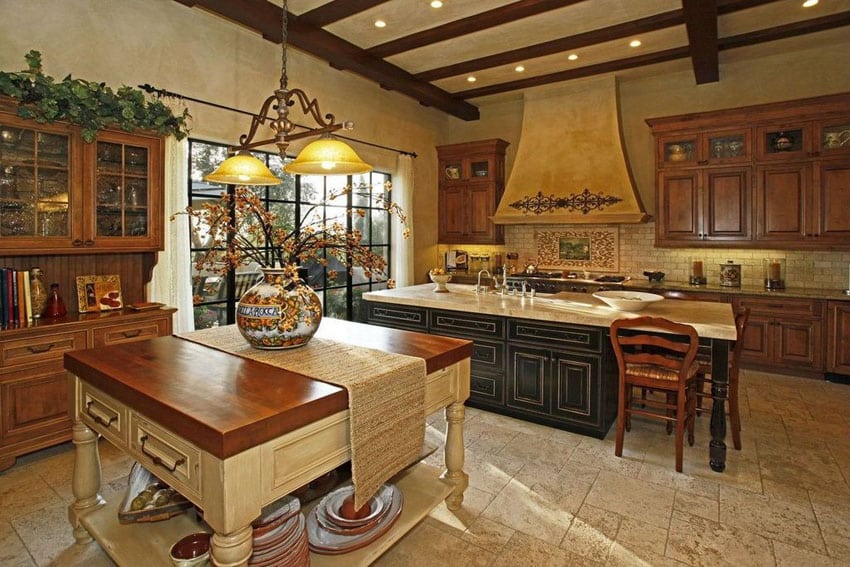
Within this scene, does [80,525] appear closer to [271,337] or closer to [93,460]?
[93,460]

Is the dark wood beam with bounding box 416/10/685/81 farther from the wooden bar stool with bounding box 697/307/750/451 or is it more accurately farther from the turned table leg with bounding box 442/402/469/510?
the turned table leg with bounding box 442/402/469/510

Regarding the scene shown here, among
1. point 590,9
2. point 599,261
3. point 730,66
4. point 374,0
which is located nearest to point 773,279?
point 599,261

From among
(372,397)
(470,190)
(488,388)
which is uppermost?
(470,190)

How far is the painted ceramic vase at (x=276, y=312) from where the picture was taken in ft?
6.66

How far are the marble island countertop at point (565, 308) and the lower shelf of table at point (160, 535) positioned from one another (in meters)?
1.67

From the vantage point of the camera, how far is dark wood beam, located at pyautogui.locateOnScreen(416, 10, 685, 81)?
448 centimetres

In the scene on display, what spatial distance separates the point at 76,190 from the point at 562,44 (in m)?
4.62

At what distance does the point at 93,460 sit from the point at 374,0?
388 cm

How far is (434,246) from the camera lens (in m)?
7.61

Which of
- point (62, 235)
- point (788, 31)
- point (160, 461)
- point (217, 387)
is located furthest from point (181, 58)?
point (788, 31)

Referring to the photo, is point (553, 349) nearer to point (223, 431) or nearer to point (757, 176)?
point (223, 431)

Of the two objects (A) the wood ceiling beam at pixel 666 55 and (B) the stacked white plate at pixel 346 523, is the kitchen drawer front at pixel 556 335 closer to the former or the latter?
(B) the stacked white plate at pixel 346 523

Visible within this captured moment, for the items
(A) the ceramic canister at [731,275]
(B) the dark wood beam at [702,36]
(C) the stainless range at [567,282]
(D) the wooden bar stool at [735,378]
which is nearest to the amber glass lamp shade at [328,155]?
(D) the wooden bar stool at [735,378]

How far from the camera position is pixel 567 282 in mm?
6176
